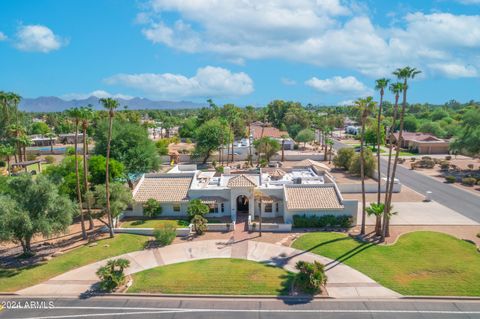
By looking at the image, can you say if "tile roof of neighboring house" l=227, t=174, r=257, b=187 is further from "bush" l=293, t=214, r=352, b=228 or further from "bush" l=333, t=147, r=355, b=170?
"bush" l=333, t=147, r=355, b=170

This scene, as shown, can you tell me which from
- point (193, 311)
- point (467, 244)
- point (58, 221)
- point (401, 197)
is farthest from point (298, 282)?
point (401, 197)

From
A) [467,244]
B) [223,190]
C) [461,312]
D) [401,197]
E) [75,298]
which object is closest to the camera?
[461,312]

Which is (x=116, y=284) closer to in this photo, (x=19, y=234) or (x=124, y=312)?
(x=124, y=312)

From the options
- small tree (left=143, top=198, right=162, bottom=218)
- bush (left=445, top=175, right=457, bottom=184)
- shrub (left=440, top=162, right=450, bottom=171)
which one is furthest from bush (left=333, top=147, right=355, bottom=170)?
small tree (left=143, top=198, right=162, bottom=218)

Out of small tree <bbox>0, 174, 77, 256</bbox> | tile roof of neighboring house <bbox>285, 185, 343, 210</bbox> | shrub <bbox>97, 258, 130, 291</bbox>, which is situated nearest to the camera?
shrub <bbox>97, 258, 130, 291</bbox>

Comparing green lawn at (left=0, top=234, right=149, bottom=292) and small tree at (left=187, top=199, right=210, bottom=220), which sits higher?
small tree at (left=187, top=199, right=210, bottom=220)

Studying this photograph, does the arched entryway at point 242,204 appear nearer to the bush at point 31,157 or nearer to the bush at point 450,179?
the bush at point 450,179

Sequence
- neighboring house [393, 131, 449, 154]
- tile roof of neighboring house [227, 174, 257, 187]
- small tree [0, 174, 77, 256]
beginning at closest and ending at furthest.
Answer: small tree [0, 174, 77, 256] → tile roof of neighboring house [227, 174, 257, 187] → neighboring house [393, 131, 449, 154]
